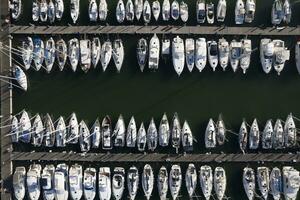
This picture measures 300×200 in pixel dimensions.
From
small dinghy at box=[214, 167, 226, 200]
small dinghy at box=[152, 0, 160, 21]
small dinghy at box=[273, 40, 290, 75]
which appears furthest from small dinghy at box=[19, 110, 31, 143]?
small dinghy at box=[273, 40, 290, 75]

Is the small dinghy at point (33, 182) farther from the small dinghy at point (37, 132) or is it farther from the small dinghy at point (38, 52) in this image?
the small dinghy at point (38, 52)

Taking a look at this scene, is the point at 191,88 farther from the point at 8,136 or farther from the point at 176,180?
the point at 8,136

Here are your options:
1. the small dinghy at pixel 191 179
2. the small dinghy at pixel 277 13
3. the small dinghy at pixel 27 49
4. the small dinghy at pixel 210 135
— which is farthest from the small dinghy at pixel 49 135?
the small dinghy at pixel 277 13

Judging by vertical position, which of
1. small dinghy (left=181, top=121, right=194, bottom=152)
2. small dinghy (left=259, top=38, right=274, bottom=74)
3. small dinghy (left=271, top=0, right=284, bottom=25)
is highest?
small dinghy (left=271, top=0, right=284, bottom=25)

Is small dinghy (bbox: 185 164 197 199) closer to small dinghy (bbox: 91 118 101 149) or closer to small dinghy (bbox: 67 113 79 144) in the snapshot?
small dinghy (bbox: 91 118 101 149)

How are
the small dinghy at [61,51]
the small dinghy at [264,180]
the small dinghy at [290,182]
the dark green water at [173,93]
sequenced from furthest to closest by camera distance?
the dark green water at [173,93] → the small dinghy at [61,51] → the small dinghy at [264,180] → the small dinghy at [290,182]
